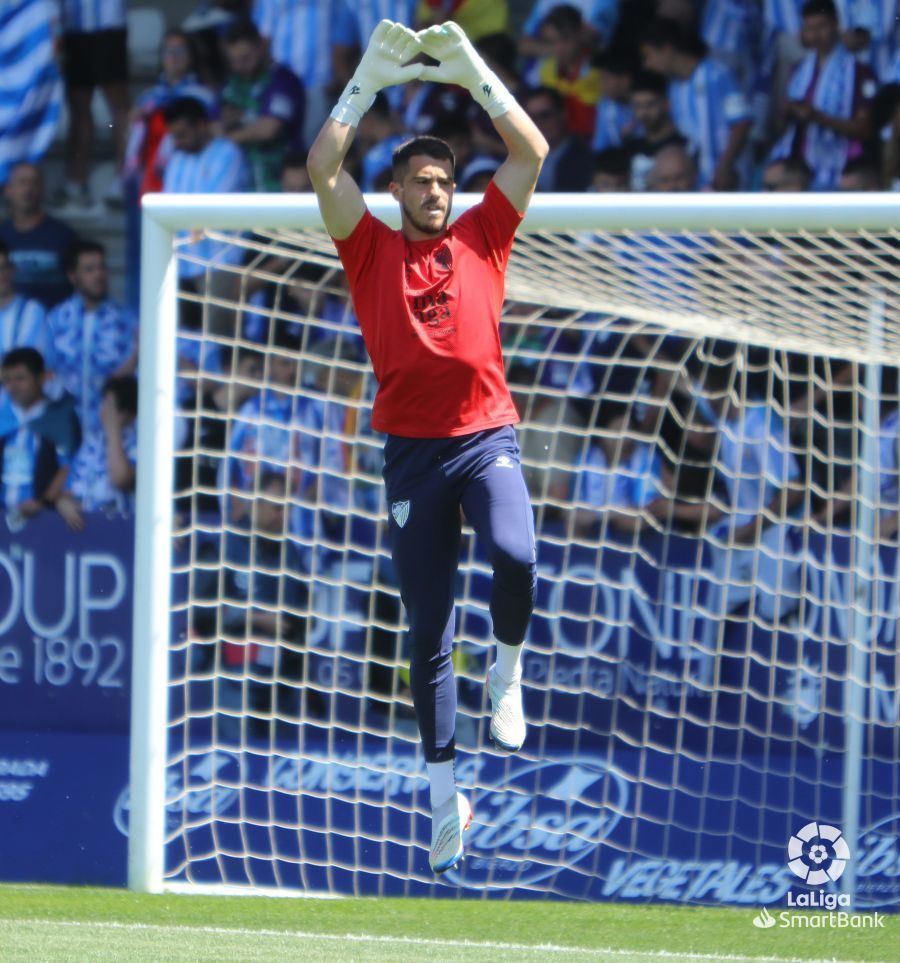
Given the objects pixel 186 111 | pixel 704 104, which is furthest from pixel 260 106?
pixel 704 104

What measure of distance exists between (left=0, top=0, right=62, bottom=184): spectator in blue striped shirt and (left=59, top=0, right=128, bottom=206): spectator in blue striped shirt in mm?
208

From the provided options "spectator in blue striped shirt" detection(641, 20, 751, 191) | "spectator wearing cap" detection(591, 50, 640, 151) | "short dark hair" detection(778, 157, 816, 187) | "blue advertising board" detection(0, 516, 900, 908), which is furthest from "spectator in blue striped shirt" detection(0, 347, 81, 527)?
"short dark hair" detection(778, 157, 816, 187)

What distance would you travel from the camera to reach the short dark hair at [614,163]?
Answer: 346 inches

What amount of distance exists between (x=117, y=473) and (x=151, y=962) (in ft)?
14.8

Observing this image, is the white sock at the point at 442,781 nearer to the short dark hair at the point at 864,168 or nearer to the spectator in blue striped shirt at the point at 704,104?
the short dark hair at the point at 864,168

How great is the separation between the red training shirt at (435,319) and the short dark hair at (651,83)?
432 centimetres

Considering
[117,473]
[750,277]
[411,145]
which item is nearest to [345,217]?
[411,145]

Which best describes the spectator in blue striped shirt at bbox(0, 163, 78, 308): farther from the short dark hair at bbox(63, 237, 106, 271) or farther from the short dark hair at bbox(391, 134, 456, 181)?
the short dark hair at bbox(391, 134, 456, 181)

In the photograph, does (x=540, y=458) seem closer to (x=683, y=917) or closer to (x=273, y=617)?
(x=273, y=617)

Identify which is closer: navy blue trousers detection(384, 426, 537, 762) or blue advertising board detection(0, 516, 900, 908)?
navy blue trousers detection(384, 426, 537, 762)

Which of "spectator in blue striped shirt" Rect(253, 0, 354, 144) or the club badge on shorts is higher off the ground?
"spectator in blue striped shirt" Rect(253, 0, 354, 144)

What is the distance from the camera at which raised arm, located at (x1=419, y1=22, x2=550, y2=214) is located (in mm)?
4805

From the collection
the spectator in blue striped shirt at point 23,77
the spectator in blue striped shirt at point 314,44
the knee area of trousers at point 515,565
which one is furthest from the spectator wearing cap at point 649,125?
the knee area of trousers at point 515,565

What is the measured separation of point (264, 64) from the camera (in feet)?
33.1
